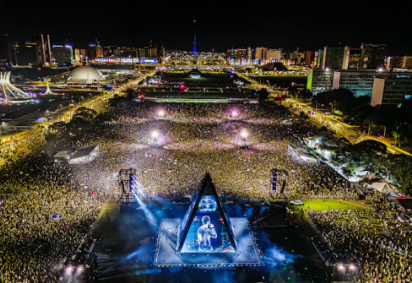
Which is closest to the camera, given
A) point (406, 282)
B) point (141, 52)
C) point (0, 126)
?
point (406, 282)

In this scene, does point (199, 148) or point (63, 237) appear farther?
point (199, 148)

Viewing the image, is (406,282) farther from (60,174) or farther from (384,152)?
(60,174)

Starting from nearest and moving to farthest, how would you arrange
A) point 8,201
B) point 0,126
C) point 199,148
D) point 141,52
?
point 8,201 → point 199,148 → point 0,126 → point 141,52

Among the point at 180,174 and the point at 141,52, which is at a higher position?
the point at 141,52

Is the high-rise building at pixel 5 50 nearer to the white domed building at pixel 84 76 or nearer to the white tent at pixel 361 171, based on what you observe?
the white domed building at pixel 84 76

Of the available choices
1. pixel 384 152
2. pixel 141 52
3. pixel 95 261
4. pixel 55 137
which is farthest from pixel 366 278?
pixel 141 52

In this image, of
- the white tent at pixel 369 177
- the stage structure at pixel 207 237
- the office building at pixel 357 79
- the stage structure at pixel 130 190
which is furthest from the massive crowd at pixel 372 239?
the office building at pixel 357 79
